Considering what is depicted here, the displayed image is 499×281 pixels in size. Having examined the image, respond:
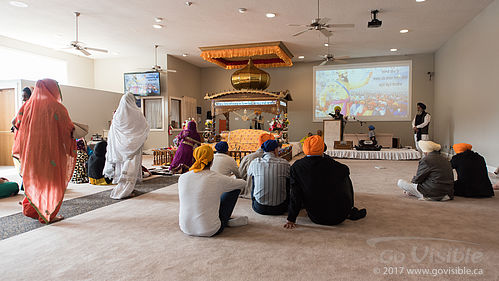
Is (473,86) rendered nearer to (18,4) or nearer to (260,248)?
(260,248)

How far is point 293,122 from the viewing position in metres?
12.9

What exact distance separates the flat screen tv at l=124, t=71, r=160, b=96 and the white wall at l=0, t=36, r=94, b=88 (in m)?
1.68

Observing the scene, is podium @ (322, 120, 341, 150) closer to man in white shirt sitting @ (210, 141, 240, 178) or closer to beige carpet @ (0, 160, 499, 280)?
beige carpet @ (0, 160, 499, 280)

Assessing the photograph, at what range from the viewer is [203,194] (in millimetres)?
2693

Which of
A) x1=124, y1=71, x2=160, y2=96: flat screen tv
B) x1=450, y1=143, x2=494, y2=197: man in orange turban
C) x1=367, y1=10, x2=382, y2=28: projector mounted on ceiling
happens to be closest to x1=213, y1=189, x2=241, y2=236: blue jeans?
x1=450, y1=143, x2=494, y2=197: man in orange turban

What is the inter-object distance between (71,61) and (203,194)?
1122cm

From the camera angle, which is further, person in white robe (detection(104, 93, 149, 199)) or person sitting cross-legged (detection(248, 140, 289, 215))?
person in white robe (detection(104, 93, 149, 199))

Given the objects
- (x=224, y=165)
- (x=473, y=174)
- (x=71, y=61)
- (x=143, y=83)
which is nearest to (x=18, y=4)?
(x=71, y=61)

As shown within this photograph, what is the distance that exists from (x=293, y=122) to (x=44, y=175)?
10.5 metres

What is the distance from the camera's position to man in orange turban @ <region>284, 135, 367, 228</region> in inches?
114

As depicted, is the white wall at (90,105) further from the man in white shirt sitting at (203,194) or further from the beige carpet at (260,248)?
the man in white shirt sitting at (203,194)

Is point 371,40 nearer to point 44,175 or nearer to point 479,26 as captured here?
point 479,26

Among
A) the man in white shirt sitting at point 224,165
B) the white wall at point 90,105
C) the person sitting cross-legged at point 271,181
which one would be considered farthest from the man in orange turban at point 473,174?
the white wall at point 90,105

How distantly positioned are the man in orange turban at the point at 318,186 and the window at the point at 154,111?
31.3ft
